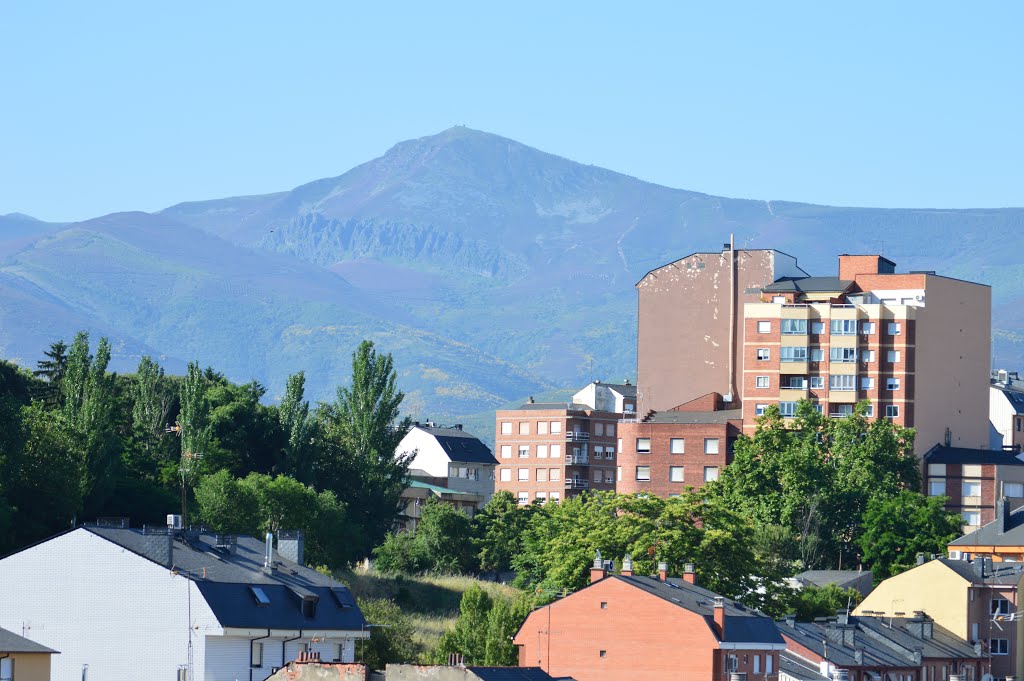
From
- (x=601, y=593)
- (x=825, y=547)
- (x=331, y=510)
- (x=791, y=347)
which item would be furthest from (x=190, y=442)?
(x=791, y=347)

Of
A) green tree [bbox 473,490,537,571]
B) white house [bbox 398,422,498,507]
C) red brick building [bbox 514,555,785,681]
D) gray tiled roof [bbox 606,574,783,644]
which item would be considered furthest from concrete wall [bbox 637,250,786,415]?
red brick building [bbox 514,555,785,681]

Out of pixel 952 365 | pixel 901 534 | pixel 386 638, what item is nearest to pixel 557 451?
pixel 952 365

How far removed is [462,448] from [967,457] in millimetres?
65488

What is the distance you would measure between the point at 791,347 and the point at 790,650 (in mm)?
61717

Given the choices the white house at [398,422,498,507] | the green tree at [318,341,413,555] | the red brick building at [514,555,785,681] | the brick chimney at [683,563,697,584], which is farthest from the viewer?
the white house at [398,422,498,507]

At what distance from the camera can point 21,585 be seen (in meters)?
66.8

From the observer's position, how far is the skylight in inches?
2613

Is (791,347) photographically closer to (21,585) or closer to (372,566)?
(372,566)

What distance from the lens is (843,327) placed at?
139375mm

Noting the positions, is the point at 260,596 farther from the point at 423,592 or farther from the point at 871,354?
the point at 871,354

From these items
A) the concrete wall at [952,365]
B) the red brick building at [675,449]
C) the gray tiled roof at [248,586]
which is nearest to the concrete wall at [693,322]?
the red brick building at [675,449]

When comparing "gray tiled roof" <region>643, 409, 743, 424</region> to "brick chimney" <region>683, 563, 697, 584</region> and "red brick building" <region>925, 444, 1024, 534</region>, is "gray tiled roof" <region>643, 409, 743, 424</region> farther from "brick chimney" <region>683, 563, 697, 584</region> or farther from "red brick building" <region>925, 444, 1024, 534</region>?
"brick chimney" <region>683, 563, 697, 584</region>

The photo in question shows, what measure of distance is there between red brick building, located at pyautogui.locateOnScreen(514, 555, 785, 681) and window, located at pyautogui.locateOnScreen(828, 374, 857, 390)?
214ft

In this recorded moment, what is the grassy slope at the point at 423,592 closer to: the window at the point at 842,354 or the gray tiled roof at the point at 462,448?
the window at the point at 842,354
